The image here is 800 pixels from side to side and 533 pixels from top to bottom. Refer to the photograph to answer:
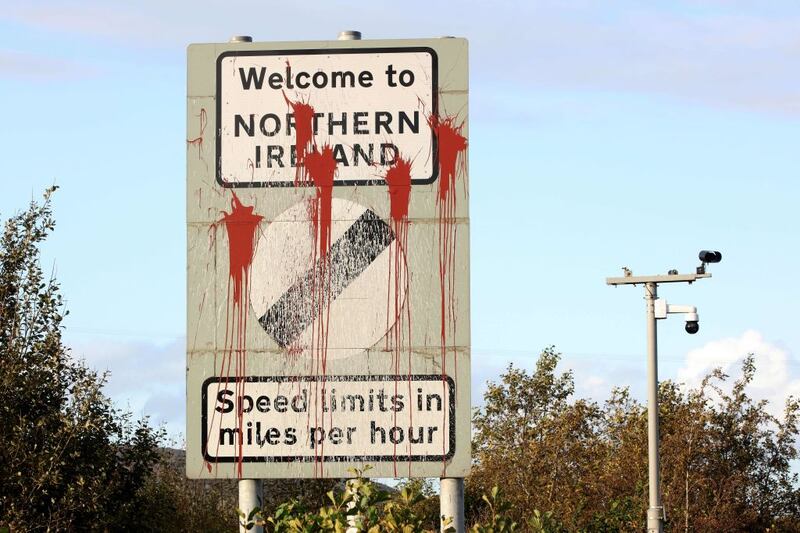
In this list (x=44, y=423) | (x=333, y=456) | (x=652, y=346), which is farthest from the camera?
(x=652, y=346)

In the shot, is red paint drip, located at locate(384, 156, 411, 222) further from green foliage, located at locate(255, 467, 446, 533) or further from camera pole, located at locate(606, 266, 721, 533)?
camera pole, located at locate(606, 266, 721, 533)

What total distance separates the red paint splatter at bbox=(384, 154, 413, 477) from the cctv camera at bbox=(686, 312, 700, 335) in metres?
26.0

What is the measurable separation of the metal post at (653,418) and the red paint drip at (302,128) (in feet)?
81.5

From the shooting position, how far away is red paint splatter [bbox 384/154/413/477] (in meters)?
6.24

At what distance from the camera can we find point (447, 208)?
632 centimetres

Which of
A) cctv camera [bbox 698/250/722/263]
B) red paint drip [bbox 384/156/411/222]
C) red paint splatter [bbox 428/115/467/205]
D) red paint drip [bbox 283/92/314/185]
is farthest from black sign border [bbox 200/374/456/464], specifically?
cctv camera [bbox 698/250/722/263]

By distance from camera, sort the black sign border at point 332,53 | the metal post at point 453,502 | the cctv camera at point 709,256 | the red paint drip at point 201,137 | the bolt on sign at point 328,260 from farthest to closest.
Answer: the cctv camera at point 709,256, the red paint drip at point 201,137, the black sign border at point 332,53, the bolt on sign at point 328,260, the metal post at point 453,502

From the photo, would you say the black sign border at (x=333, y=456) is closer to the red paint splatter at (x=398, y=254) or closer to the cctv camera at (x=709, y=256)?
the red paint splatter at (x=398, y=254)

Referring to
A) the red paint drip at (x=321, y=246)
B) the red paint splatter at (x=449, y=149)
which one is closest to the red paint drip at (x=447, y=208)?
the red paint splatter at (x=449, y=149)

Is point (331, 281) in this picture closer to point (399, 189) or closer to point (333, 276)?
point (333, 276)

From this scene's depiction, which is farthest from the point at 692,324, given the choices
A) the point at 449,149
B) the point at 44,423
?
the point at 449,149

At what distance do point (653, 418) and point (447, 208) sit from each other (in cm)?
2567

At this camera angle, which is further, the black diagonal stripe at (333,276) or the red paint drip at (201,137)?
the red paint drip at (201,137)

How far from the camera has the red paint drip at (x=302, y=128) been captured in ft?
21.1
